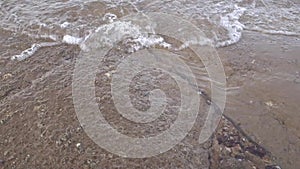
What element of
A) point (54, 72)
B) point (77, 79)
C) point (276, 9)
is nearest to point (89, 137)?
point (77, 79)

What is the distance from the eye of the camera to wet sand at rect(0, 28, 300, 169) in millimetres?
3102

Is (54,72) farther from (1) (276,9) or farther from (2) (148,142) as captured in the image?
(1) (276,9)

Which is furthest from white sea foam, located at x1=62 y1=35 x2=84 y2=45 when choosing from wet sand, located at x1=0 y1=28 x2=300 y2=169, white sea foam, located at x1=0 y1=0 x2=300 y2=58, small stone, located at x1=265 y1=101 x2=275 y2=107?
small stone, located at x1=265 y1=101 x2=275 y2=107

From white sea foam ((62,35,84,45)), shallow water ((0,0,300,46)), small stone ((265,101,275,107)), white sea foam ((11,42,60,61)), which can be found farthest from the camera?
shallow water ((0,0,300,46))

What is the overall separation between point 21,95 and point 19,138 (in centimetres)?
68

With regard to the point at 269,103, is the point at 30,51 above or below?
above

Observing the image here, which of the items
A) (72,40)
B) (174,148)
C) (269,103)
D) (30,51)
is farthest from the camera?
(72,40)

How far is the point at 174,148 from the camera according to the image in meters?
3.24

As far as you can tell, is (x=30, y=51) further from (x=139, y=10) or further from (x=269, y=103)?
(x=269, y=103)

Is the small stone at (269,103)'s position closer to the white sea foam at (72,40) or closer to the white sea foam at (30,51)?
the white sea foam at (72,40)

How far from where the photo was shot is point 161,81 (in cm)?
412

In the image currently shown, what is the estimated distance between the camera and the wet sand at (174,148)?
10.2 feet

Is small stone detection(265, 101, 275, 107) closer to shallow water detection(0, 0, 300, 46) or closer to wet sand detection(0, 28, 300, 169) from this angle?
wet sand detection(0, 28, 300, 169)

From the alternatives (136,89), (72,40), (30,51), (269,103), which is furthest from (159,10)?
(269,103)
